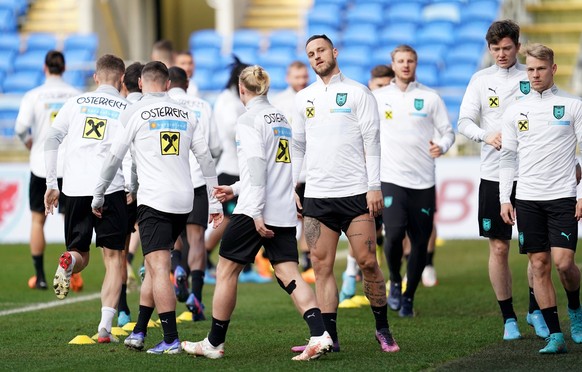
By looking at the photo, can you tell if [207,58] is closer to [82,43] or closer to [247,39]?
[247,39]

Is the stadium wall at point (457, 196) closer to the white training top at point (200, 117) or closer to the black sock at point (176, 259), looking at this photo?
the white training top at point (200, 117)

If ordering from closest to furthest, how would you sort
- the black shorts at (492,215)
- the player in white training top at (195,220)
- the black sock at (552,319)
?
the black sock at (552,319) < the black shorts at (492,215) < the player in white training top at (195,220)

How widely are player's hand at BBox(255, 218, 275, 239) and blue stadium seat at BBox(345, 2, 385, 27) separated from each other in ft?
58.0

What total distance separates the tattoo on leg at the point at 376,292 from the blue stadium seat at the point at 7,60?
18260mm

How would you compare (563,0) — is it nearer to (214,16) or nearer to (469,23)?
(469,23)

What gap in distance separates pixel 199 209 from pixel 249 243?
121 inches

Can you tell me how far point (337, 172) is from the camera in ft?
29.5

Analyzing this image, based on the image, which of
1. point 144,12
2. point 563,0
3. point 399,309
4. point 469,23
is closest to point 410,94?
point 399,309

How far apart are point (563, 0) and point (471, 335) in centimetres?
1833

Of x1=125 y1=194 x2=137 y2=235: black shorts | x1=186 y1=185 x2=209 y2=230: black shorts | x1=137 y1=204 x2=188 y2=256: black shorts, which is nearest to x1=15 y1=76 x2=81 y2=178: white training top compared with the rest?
x1=186 y1=185 x2=209 y2=230: black shorts

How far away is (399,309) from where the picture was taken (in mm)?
11766

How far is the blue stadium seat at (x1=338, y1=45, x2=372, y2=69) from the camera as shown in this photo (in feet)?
79.8

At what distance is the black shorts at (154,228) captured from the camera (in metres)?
9.02

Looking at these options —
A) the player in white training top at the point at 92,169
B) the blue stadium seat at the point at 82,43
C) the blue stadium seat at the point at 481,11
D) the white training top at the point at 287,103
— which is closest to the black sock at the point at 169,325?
the player in white training top at the point at 92,169
